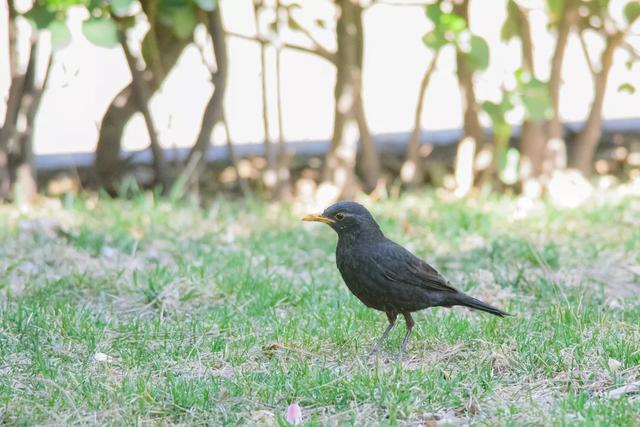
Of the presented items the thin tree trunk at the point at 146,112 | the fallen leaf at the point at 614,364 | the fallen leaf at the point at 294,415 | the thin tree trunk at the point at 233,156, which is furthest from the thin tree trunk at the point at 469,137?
the fallen leaf at the point at 294,415

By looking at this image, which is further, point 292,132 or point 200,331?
point 292,132

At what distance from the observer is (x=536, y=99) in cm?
697

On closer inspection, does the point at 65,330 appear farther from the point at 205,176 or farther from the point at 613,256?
the point at 205,176

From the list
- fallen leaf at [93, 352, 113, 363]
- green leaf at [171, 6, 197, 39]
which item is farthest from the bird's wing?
green leaf at [171, 6, 197, 39]

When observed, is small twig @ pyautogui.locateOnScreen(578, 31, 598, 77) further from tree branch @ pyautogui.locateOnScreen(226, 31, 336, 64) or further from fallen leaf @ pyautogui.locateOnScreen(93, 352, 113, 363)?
fallen leaf @ pyautogui.locateOnScreen(93, 352, 113, 363)

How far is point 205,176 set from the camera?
8.27 metres

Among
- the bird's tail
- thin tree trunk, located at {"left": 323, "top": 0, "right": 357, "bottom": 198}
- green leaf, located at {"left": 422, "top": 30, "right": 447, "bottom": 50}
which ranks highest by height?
green leaf, located at {"left": 422, "top": 30, "right": 447, "bottom": 50}

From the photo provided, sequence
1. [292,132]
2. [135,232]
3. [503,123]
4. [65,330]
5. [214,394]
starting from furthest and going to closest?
[292,132] → [503,123] → [135,232] → [65,330] → [214,394]

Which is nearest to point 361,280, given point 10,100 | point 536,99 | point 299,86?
point 536,99

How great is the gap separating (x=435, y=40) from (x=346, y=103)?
3.69ft

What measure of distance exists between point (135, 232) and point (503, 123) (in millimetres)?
2577

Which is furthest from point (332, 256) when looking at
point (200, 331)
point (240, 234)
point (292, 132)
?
→ point (292, 132)

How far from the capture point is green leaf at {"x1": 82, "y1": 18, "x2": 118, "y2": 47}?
6.45 metres

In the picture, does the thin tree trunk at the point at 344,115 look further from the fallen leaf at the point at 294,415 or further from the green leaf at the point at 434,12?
the fallen leaf at the point at 294,415
